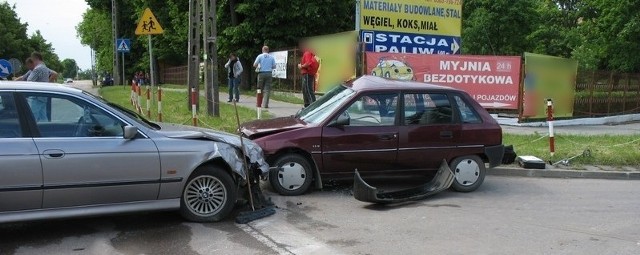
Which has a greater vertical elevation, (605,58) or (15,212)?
(605,58)

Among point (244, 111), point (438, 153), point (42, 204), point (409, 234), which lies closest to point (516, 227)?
point (409, 234)

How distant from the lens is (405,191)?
755 centimetres

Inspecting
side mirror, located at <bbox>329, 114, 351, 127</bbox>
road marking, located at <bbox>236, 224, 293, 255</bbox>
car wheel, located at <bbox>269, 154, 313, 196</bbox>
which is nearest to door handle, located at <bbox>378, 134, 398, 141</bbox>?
side mirror, located at <bbox>329, 114, 351, 127</bbox>

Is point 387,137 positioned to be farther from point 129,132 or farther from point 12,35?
point 12,35

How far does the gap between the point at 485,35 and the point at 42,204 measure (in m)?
31.4

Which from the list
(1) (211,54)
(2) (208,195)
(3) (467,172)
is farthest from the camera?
(1) (211,54)

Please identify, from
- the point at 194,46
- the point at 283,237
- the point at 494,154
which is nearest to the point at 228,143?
the point at 283,237

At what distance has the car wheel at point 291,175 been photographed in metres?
7.45

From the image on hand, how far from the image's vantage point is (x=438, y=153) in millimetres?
7941

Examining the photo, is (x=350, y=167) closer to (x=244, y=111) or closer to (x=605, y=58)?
(x=244, y=111)

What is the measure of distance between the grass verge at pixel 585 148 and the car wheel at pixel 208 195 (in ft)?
20.9

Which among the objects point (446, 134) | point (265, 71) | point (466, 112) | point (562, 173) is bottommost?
point (562, 173)

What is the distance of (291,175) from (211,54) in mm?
7800

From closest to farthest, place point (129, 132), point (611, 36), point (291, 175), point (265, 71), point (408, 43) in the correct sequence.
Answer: point (129, 132), point (291, 175), point (265, 71), point (408, 43), point (611, 36)
